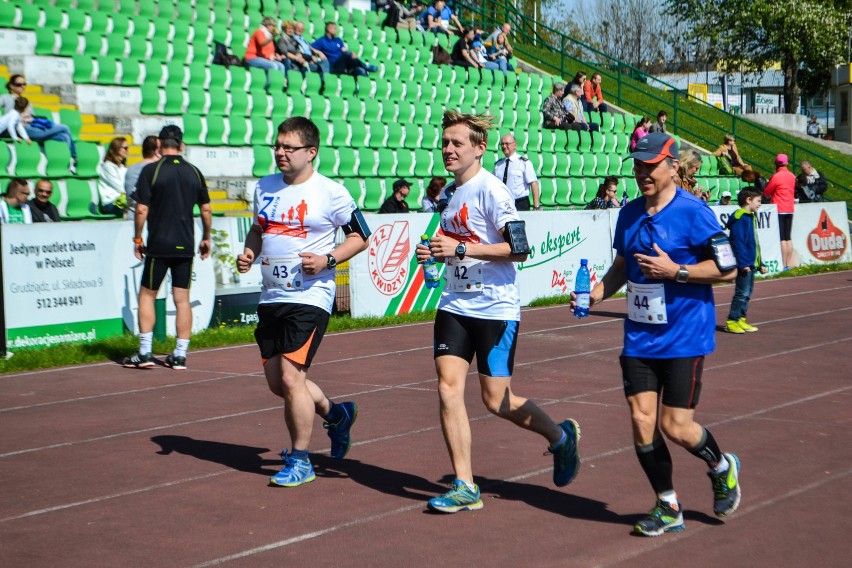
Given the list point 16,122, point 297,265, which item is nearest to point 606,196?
point 16,122

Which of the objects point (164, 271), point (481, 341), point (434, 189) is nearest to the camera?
point (481, 341)

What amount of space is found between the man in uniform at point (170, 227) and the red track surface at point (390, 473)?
477 mm

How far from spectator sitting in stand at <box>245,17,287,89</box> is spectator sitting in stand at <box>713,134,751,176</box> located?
13030 millimetres

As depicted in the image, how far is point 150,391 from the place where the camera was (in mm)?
10344

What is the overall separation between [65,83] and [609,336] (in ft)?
35.0

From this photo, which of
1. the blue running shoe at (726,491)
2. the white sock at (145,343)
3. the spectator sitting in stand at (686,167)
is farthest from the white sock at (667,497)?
the white sock at (145,343)

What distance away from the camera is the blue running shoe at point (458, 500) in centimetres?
605

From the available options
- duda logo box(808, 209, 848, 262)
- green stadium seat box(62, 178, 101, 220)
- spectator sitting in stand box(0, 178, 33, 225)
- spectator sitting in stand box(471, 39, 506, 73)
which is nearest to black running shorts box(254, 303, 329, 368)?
spectator sitting in stand box(0, 178, 33, 225)

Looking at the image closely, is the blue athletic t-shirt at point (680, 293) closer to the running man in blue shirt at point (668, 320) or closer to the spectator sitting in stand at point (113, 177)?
the running man in blue shirt at point (668, 320)

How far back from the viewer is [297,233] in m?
6.88

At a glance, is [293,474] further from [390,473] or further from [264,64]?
[264,64]

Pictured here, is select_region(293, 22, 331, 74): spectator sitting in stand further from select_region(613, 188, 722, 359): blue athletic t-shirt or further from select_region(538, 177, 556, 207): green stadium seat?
select_region(613, 188, 722, 359): blue athletic t-shirt

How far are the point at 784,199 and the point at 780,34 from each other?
124 ft

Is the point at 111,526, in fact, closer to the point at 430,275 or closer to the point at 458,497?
the point at 458,497
